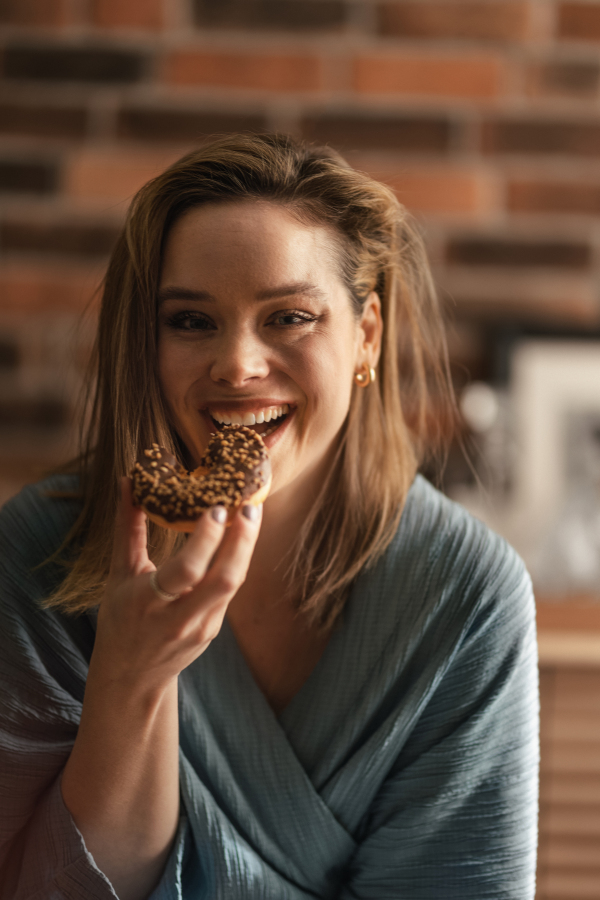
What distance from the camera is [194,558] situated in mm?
813

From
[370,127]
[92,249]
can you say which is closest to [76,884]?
[92,249]

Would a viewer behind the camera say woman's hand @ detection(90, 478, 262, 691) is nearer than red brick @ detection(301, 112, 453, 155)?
Yes

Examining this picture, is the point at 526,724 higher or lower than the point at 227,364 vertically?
lower

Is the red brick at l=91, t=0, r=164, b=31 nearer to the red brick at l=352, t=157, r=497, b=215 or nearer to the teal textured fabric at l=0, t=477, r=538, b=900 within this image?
the red brick at l=352, t=157, r=497, b=215

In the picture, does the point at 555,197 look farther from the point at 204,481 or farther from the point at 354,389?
the point at 204,481

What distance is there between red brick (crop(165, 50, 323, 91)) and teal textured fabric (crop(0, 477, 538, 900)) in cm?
144

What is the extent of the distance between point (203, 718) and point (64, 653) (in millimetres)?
213

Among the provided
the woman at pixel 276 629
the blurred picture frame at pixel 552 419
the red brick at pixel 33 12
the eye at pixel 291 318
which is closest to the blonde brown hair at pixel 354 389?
the woman at pixel 276 629

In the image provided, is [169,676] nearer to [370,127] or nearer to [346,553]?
[346,553]

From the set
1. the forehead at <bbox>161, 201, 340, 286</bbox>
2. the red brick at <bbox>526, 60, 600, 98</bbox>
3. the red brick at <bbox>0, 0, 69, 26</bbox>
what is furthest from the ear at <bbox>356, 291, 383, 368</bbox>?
the red brick at <bbox>0, 0, 69, 26</bbox>

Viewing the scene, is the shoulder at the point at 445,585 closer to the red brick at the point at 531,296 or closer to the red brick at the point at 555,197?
the red brick at the point at 531,296

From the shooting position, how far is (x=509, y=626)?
1.20m

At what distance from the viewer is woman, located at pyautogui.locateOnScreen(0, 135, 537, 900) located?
Result: 1.05 metres

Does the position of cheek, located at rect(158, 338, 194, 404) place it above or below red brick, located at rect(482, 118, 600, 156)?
below
